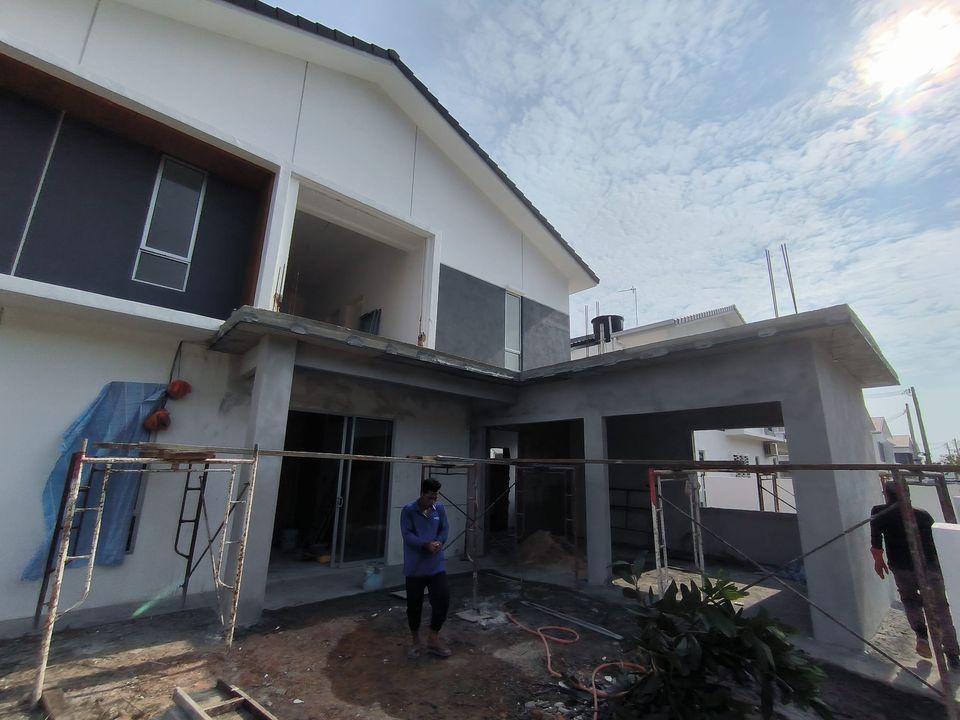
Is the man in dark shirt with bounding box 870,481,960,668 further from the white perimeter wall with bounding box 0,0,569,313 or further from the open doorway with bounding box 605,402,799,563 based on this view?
the white perimeter wall with bounding box 0,0,569,313

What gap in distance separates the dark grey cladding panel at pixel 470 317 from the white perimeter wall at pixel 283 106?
15.0 inches

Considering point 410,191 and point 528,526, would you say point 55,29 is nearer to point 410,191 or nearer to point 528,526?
point 410,191

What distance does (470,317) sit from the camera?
993 cm

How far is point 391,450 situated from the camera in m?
8.73

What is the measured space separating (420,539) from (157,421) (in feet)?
14.2

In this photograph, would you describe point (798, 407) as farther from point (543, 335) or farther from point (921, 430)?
point (921, 430)

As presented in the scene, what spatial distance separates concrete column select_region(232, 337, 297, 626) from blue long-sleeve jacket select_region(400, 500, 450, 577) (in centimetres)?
200

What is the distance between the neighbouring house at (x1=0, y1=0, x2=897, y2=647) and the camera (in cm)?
543

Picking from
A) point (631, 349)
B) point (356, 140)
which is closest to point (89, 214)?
point (356, 140)

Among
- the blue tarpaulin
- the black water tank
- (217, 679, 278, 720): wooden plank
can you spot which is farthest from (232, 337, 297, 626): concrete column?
the black water tank

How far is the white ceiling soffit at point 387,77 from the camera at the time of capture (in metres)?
6.77

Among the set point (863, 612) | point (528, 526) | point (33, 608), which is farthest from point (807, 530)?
point (33, 608)

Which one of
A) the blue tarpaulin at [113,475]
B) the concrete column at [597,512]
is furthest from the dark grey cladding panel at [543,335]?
the blue tarpaulin at [113,475]

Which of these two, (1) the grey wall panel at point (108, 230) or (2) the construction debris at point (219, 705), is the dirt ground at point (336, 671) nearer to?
(2) the construction debris at point (219, 705)
